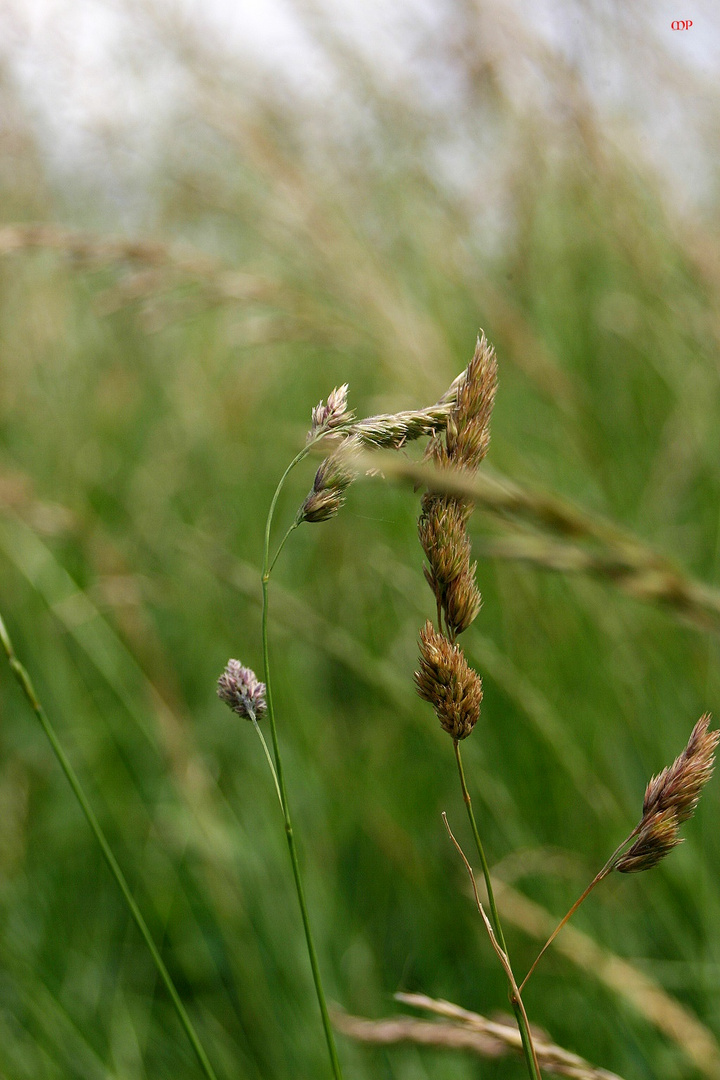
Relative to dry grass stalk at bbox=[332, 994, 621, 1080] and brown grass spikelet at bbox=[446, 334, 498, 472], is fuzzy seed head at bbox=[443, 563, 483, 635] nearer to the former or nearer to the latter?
brown grass spikelet at bbox=[446, 334, 498, 472]

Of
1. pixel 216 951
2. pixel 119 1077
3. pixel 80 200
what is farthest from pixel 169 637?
pixel 80 200

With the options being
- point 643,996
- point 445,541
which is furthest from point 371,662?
point 445,541

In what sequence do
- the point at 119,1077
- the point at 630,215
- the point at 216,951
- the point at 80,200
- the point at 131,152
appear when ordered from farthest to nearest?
the point at 80,200 < the point at 131,152 < the point at 630,215 < the point at 216,951 < the point at 119,1077

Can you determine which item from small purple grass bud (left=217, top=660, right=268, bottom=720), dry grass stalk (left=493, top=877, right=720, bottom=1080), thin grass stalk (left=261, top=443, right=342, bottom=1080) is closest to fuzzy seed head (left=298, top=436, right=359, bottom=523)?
thin grass stalk (left=261, top=443, right=342, bottom=1080)

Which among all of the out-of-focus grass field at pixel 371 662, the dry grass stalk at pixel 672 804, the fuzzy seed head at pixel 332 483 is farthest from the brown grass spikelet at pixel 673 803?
the out-of-focus grass field at pixel 371 662

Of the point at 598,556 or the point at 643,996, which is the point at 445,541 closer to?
the point at 598,556

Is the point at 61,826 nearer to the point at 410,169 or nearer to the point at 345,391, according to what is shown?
the point at 345,391
